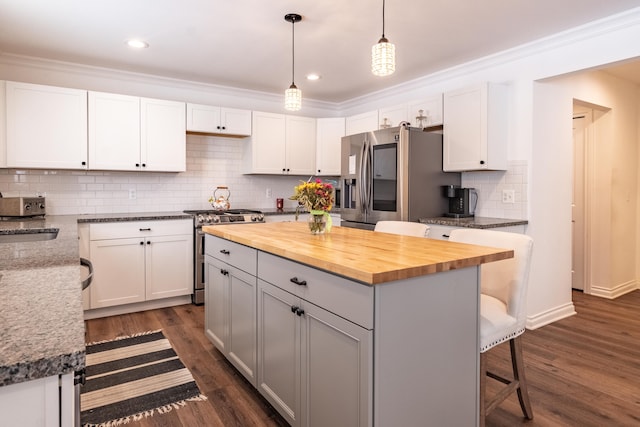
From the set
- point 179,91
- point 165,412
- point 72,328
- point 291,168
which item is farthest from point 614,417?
point 179,91

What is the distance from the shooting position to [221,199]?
464 centimetres

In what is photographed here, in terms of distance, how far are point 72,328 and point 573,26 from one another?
368 centimetres

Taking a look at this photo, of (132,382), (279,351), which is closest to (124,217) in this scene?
(132,382)

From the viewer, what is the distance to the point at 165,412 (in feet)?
7.07

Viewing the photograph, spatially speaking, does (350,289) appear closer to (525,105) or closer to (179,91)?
(525,105)

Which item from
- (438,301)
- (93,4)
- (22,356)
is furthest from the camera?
(93,4)

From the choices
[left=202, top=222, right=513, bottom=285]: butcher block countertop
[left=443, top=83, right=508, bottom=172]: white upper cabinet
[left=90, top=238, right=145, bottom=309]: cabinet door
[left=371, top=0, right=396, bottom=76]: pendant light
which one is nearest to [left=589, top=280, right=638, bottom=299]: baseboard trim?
[left=443, top=83, right=508, bottom=172]: white upper cabinet

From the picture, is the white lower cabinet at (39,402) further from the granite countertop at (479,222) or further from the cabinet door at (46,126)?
the cabinet door at (46,126)

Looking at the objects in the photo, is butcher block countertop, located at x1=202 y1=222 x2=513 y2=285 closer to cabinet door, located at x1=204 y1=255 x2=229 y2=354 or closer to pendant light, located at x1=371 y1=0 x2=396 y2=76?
cabinet door, located at x1=204 y1=255 x2=229 y2=354

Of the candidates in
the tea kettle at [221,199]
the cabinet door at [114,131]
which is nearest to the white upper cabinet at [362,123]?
the tea kettle at [221,199]

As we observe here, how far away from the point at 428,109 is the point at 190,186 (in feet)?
9.01

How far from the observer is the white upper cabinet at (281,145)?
472 cm

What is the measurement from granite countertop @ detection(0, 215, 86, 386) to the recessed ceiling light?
2367mm

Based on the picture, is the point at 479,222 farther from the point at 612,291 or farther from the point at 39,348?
the point at 39,348
